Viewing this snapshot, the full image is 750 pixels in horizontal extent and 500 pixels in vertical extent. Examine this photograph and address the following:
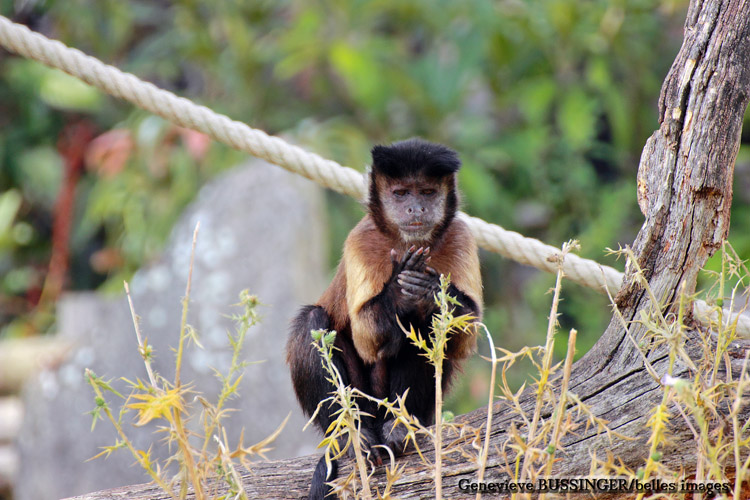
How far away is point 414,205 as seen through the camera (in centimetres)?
390

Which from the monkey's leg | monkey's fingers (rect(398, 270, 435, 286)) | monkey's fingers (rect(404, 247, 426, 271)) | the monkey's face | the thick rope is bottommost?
the monkey's leg

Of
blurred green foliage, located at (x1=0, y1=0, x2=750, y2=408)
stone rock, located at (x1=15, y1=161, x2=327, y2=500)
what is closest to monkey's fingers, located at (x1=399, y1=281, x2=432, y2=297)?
stone rock, located at (x1=15, y1=161, x2=327, y2=500)

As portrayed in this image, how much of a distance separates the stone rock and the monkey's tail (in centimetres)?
349

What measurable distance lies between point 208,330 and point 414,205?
351cm

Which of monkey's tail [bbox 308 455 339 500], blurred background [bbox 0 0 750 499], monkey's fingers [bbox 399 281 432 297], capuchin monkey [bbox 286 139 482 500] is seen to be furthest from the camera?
blurred background [bbox 0 0 750 499]

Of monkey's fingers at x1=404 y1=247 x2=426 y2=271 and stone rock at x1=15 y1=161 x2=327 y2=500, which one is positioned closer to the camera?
monkey's fingers at x1=404 y1=247 x2=426 y2=271

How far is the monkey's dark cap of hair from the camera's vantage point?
3.90 meters

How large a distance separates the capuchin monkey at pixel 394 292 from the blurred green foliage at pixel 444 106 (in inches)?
159

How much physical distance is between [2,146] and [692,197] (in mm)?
10464

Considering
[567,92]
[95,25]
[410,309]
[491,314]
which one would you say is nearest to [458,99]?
[567,92]

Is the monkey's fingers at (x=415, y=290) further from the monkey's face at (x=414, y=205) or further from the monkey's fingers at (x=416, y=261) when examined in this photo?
the monkey's face at (x=414, y=205)

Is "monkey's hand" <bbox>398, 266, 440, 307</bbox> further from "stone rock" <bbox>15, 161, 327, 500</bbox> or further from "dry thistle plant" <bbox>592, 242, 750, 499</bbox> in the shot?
"stone rock" <bbox>15, 161, 327, 500</bbox>

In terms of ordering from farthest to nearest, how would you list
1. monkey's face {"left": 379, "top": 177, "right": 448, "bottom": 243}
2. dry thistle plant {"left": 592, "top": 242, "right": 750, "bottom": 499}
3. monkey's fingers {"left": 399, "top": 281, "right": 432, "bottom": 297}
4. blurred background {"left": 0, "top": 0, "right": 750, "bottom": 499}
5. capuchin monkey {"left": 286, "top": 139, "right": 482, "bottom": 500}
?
blurred background {"left": 0, "top": 0, "right": 750, "bottom": 499}
monkey's face {"left": 379, "top": 177, "right": 448, "bottom": 243}
capuchin monkey {"left": 286, "top": 139, "right": 482, "bottom": 500}
monkey's fingers {"left": 399, "top": 281, "right": 432, "bottom": 297}
dry thistle plant {"left": 592, "top": 242, "right": 750, "bottom": 499}

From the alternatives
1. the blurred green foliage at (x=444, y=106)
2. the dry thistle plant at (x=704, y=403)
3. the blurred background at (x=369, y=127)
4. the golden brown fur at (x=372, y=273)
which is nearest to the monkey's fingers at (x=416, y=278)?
the golden brown fur at (x=372, y=273)
